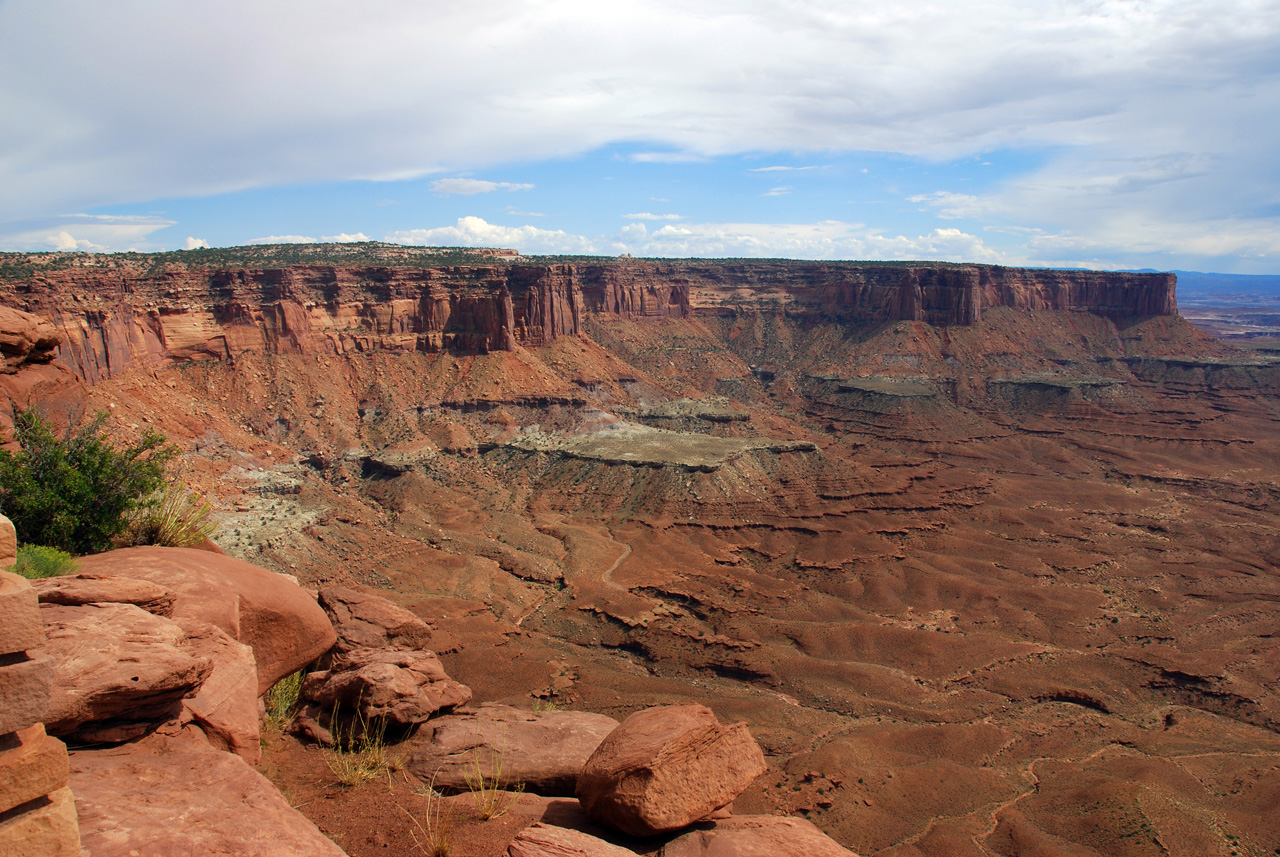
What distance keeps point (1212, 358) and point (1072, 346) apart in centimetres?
2123

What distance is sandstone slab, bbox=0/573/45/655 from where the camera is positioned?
19.0 feet

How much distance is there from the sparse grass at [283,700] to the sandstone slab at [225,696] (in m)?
2.44

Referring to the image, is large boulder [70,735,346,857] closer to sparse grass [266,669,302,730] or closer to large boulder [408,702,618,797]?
large boulder [408,702,618,797]

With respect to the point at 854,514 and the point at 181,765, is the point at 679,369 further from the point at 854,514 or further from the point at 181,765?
the point at 181,765

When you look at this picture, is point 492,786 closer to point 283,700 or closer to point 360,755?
point 360,755

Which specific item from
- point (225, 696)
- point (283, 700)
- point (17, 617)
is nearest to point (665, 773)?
point (225, 696)

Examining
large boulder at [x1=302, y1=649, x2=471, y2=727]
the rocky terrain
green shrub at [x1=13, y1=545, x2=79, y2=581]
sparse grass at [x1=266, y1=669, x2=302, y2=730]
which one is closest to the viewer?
green shrub at [x1=13, y1=545, x2=79, y2=581]

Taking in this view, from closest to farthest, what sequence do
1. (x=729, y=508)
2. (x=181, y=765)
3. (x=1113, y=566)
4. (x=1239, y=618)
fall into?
(x=181, y=765) → (x=1239, y=618) → (x=1113, y=566) → (x=729, y=508)

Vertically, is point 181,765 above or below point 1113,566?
above

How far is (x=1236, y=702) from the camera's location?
32969 mm

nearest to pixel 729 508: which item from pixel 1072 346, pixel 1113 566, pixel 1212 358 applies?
pixel 1113 566

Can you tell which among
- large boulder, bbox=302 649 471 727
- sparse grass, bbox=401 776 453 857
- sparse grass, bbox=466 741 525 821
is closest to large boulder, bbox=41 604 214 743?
sparse grass, bbox=401 776 453 857

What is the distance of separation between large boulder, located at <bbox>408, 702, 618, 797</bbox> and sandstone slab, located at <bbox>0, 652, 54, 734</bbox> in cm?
787

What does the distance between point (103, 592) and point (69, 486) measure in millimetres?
6203
